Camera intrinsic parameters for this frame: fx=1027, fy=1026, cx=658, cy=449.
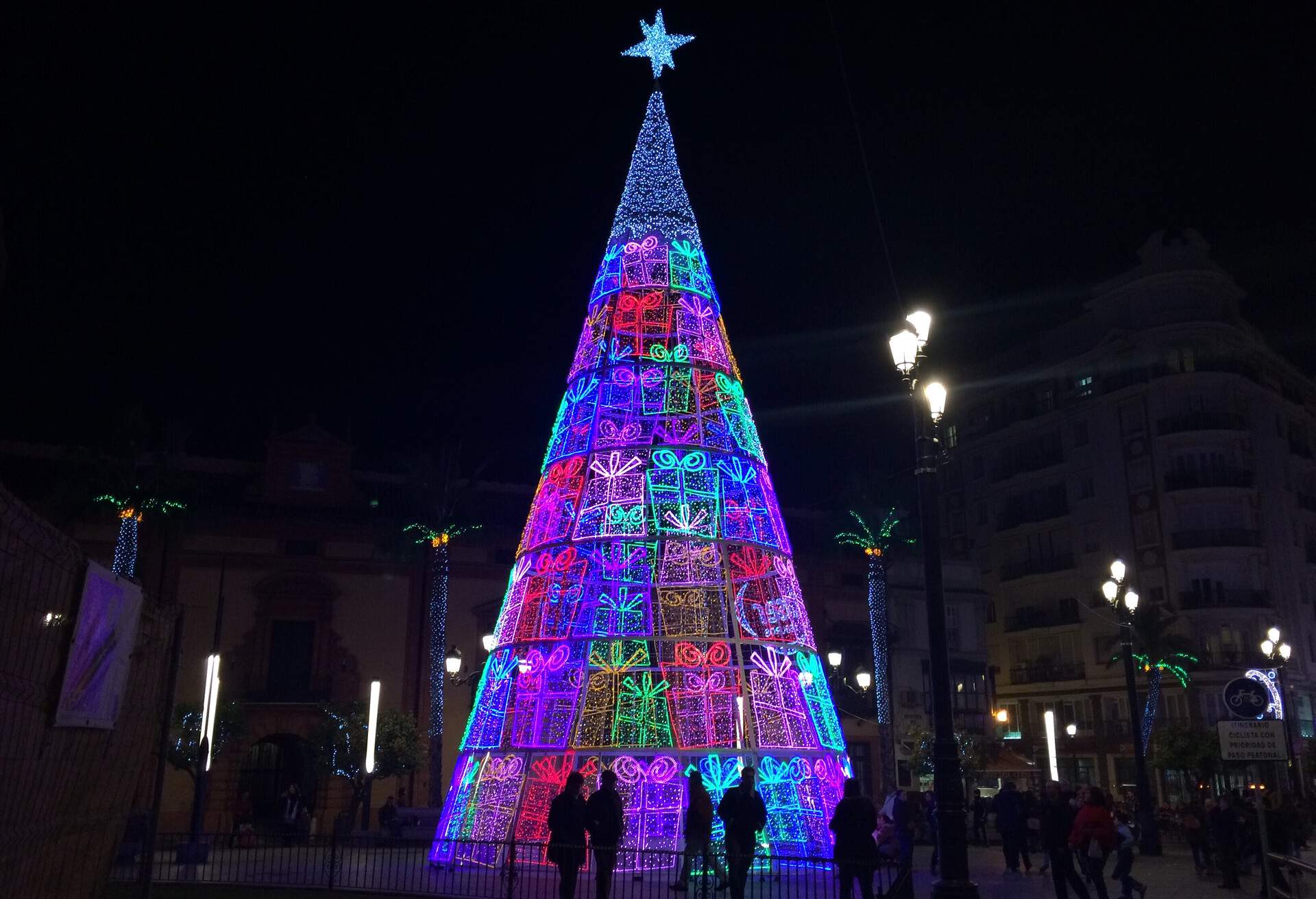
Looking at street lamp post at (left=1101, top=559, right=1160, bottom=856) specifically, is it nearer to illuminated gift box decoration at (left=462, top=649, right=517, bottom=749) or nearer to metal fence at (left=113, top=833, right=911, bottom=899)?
metal fence at (left=113, top=833, right=911, bottom=899)

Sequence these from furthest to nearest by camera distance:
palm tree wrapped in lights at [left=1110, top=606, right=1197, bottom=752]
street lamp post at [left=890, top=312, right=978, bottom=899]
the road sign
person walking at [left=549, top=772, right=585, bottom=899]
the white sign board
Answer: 1. palm tree wrapped in lights at [left=1110, top=606, right=1197, bottom=752]
2. person walking at [left=549, top=772, right=585, bottom=899]
3. the road sign
4. the white sign board
5. street lamp post at [left=890, top=312, right=978, bottom=899]

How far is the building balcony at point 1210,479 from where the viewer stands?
44.5 m

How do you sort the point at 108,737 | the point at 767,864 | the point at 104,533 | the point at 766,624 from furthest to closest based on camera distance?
the point at 104,533 < the point at 766,624 < the point at 767,864 < the point at 108,737

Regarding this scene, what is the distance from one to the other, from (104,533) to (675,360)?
2398 centimetres

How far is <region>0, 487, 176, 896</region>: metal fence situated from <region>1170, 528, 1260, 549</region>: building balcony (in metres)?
44.7

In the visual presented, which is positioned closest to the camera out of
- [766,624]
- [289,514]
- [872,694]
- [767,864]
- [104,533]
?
[767,864]

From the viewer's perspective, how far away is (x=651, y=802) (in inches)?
577

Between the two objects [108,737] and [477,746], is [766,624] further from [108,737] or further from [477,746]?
[108,737]

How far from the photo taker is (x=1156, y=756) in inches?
1399

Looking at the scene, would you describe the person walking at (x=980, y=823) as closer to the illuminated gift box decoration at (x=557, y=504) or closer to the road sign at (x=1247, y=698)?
the illuminated gift box decoration at (x=557, y=504)

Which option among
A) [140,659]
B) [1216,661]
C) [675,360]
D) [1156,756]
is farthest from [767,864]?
[1216,661]

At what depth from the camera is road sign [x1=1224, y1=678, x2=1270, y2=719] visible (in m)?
10.5

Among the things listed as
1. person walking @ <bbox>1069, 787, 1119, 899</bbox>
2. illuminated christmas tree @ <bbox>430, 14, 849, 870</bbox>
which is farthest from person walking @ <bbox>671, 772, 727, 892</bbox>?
person walking @ <bbox>1069, 787, 1119, 899</bbox>

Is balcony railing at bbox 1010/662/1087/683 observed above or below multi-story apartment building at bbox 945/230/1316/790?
below
